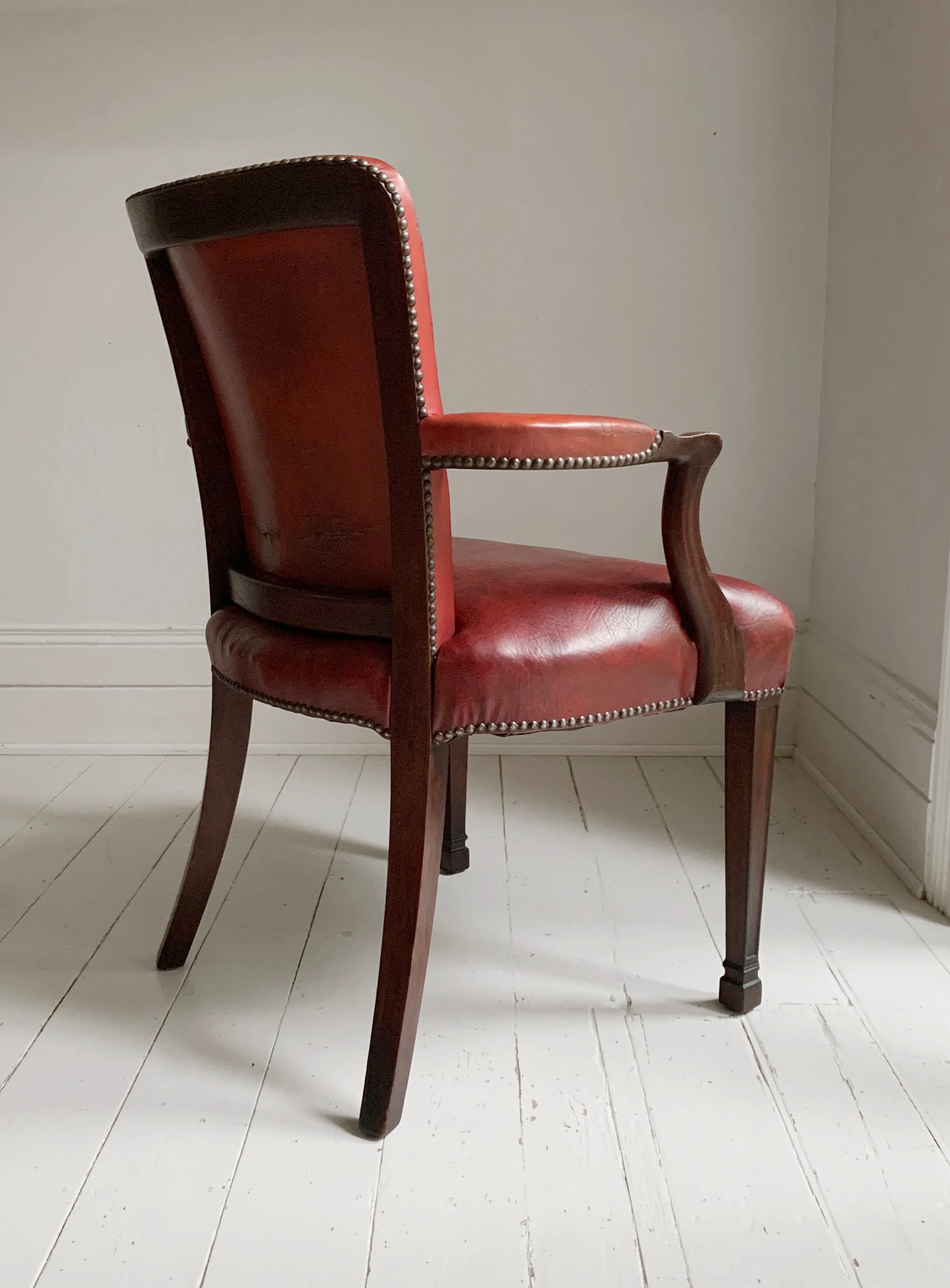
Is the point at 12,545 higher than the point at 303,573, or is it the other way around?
the point at 303,573

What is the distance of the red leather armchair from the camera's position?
103 cm

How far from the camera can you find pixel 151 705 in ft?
8.36

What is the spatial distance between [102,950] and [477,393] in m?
1.41

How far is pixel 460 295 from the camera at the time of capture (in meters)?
2.39

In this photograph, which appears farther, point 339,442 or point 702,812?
point 702,812

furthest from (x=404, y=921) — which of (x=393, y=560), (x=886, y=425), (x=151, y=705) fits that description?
(x=151, y=705)

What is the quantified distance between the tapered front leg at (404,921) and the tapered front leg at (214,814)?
15.0 inches

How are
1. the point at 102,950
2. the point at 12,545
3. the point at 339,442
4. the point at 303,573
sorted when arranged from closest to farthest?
the point at 339,442
the point at 303,573
the point at 102,950
the point at 12,545

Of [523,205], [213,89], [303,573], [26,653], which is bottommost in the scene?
[26,653]

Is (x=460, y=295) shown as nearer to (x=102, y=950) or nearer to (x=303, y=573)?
(x=303, y=573)

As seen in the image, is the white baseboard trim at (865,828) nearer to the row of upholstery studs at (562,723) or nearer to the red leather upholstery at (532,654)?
the red leather upholstery at (532,654)

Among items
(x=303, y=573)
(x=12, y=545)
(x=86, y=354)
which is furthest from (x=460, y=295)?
(x=303, y=573)

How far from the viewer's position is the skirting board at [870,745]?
184 centimetres

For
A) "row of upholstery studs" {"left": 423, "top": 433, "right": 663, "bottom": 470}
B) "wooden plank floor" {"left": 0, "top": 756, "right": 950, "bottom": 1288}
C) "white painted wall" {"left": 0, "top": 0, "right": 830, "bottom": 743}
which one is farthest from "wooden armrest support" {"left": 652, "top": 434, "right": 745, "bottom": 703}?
"white painted wall" {"left": 0, "top": 0, "right": 830, "bottom": 743}
